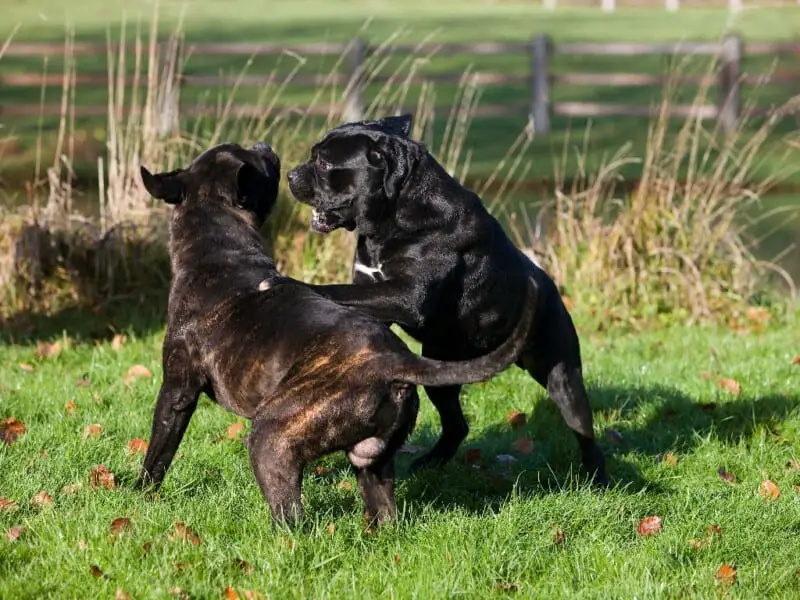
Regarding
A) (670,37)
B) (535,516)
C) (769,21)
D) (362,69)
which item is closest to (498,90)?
(670,37)

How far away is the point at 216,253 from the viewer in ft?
19.3

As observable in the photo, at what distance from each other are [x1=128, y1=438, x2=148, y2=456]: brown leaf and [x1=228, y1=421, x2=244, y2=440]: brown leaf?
0.48 m

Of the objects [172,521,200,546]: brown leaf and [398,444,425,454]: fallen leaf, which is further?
[398,444,425,454]: fallen leaf

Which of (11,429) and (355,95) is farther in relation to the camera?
(355,95)

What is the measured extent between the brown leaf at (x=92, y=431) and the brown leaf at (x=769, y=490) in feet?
11.5

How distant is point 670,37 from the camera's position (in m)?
39.8

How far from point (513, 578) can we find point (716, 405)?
310cm

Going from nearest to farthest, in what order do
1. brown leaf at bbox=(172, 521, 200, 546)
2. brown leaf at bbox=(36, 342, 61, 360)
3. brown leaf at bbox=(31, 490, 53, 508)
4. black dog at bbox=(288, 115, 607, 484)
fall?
brown leaf at bbox=(172, 521, 200, 546) < brown leaf at bbox=(31, 490, 53, 508) < black dog at bbox=(288, 115, 607, 484) < brown leaf at bbox=(36, 342, 61, 360)

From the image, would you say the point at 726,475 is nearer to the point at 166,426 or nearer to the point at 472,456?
the point at 472,456

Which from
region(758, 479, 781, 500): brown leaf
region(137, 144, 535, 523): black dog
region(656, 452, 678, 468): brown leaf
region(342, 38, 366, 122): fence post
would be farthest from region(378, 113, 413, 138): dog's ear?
region(342, 38, 366, 122): fence post

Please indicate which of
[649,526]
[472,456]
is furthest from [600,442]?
[649,526]

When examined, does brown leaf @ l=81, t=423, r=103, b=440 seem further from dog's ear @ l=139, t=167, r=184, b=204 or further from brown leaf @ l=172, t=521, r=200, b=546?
brown leaf @ l=172, t=521, r=200, b=546

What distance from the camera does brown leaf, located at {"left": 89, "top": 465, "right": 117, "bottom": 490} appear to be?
236 inches

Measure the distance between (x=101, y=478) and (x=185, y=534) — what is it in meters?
1.07
